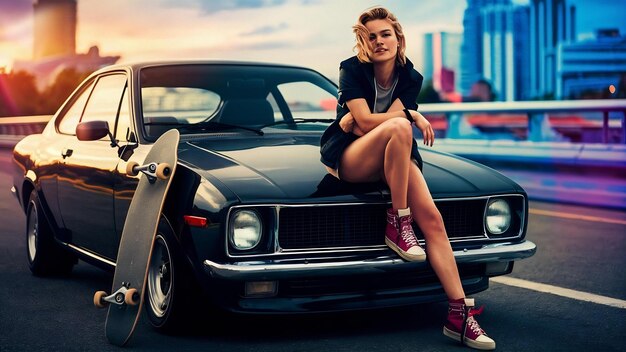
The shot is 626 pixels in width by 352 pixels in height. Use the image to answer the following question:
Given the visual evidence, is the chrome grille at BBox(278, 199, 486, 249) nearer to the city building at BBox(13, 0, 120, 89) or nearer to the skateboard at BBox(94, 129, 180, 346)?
the skateboard at BBox(94, 129, 180, 346)

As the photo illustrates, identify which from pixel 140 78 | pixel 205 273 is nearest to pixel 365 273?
pixel 205 273

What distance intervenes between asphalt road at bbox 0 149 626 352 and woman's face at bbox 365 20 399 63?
1.39 m

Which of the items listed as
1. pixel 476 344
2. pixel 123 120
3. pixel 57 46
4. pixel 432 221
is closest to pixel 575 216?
pixel 123 120

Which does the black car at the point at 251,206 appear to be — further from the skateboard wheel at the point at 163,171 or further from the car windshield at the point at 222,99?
the skateboard wheel at the point at 163,171

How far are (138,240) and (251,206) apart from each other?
719 millimetres

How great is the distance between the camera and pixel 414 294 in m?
5.34

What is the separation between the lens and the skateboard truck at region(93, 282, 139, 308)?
17.2 ft

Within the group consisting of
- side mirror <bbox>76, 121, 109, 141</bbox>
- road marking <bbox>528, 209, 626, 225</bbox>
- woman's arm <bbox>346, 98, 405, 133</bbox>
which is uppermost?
woman's arm <bbox>346, 98, 405, 133</bbox>

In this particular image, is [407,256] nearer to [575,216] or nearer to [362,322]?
[362,322]

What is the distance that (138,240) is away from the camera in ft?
17.7

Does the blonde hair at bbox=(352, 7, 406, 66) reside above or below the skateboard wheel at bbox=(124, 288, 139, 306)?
above

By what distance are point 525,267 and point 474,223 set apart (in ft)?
7.36

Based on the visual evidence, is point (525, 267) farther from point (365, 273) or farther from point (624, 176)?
point (624, 176)

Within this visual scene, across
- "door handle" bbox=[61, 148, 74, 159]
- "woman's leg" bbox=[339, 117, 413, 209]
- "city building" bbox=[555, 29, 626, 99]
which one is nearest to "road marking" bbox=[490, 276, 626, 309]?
"woman's leg" bbox=[339, 117, 413, 209]
